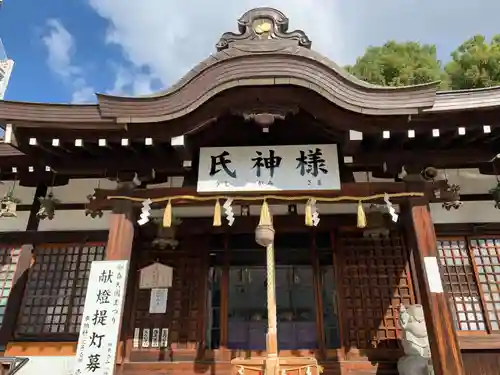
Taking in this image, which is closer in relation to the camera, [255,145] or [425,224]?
[425,224]

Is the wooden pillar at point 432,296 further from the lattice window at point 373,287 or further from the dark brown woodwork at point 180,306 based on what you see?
the dark brown woodwork at point 180,306

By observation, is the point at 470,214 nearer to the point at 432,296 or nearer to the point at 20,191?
the point at 432,296

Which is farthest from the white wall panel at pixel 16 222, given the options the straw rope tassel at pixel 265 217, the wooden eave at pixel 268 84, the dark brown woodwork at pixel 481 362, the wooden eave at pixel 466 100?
the dark brown woodwork at pixel 481 362

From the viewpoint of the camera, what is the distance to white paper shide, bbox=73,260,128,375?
5.65 meters

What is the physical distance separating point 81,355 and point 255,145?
4199 millimetres

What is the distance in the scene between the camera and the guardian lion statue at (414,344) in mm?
6531

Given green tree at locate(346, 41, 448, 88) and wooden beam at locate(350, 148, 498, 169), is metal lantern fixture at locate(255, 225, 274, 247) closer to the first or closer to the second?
wooden beam at locate(350, 148, 498, 169)

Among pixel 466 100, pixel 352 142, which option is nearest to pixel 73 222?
pixel 352 142

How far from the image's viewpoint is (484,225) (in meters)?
7.94

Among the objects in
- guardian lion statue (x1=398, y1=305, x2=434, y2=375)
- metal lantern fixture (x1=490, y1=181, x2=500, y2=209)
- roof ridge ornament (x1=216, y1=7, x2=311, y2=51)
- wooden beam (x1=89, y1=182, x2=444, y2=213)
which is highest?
roof ridge ornament (x1=216, y1=7, x2=311, y2=51)

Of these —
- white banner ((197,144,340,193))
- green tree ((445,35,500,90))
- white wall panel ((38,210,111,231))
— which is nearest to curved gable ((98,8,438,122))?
white banner ((197,144,340,193))

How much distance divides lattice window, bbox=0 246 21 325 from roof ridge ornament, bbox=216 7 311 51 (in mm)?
5983

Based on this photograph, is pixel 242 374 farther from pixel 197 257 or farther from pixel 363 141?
pixel 363 141

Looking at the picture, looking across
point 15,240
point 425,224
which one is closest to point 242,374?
point 425,224
